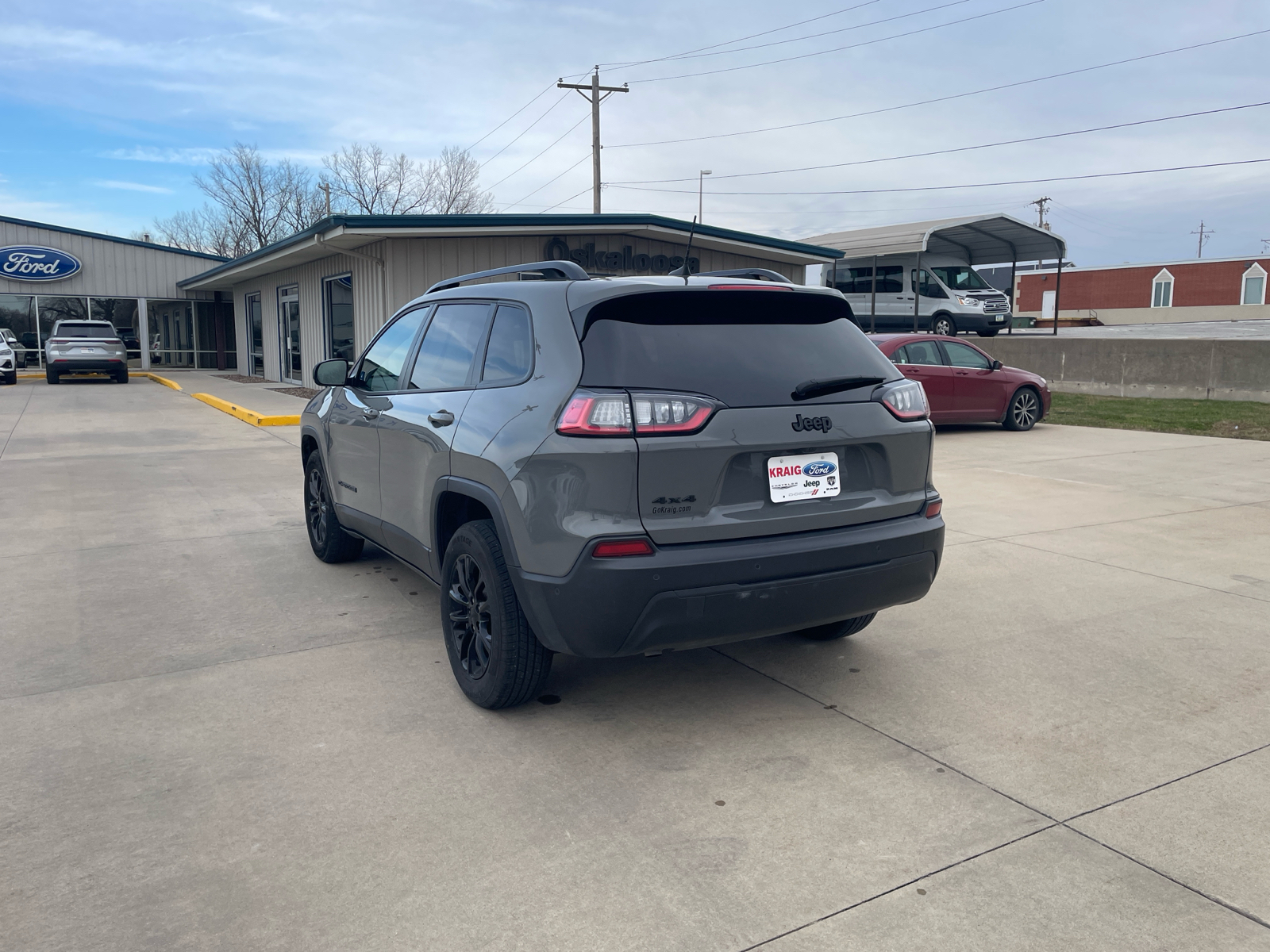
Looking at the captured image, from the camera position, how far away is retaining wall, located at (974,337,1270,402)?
1658 cm

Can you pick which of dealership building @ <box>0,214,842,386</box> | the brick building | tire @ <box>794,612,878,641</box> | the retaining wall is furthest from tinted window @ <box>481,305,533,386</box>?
the brick building

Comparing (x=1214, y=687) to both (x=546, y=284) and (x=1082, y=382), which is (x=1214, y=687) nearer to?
(x=546, y=284)

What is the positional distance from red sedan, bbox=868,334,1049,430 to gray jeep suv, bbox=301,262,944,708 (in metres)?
9.22

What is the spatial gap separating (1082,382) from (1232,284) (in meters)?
49.1

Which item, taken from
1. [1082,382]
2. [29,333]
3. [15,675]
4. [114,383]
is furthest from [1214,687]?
[29,333]

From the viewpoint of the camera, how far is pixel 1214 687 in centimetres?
403

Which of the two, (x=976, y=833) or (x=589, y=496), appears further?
(x=589, y=496)

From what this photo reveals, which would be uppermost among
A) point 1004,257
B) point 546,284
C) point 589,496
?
point 1004,257

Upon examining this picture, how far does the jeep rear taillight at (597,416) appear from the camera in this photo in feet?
10.6

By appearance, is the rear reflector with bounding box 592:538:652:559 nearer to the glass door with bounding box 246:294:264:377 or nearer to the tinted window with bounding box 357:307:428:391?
the tinted window with bounding box 357:307:428:391

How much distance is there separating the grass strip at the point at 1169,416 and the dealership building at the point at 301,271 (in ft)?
18.4

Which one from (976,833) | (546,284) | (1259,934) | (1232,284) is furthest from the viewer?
(1232,284)

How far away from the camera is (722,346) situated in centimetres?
351

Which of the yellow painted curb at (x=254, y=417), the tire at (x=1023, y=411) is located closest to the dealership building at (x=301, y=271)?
the yellow painted curb at (x=254, y=417)
